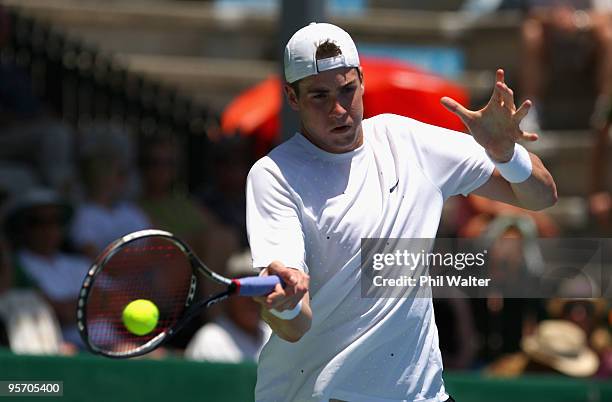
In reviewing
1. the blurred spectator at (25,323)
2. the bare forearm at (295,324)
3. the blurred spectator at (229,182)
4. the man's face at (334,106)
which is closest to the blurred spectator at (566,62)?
the blurred spectator at (229,182)

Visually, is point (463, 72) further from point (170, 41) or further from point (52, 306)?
point (52, 306)

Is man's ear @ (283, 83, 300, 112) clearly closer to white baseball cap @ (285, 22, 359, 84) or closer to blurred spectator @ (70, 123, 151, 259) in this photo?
white baseball cap @ (285, 22, 359, 84)

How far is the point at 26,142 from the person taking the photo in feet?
29.6

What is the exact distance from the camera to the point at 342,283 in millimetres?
4262

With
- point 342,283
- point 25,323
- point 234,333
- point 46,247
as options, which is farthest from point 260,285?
point 46,247

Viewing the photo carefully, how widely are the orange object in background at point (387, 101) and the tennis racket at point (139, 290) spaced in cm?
434

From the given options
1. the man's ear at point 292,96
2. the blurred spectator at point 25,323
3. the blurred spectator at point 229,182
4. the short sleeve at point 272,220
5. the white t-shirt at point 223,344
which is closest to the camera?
the short sleeve at point 272,220

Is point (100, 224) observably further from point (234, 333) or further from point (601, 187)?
point (601, 187)

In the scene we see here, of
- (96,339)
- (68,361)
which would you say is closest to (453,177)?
(96,339)

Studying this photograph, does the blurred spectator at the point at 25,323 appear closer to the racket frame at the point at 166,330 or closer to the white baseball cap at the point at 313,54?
the racket frame at the point at 166,330

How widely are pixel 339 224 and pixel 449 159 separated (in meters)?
0.53

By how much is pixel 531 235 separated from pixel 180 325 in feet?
16.2

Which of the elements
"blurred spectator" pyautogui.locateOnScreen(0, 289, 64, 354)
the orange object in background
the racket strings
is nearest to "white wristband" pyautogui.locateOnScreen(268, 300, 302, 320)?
the racket strings

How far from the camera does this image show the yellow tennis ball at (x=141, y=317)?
4586mm
